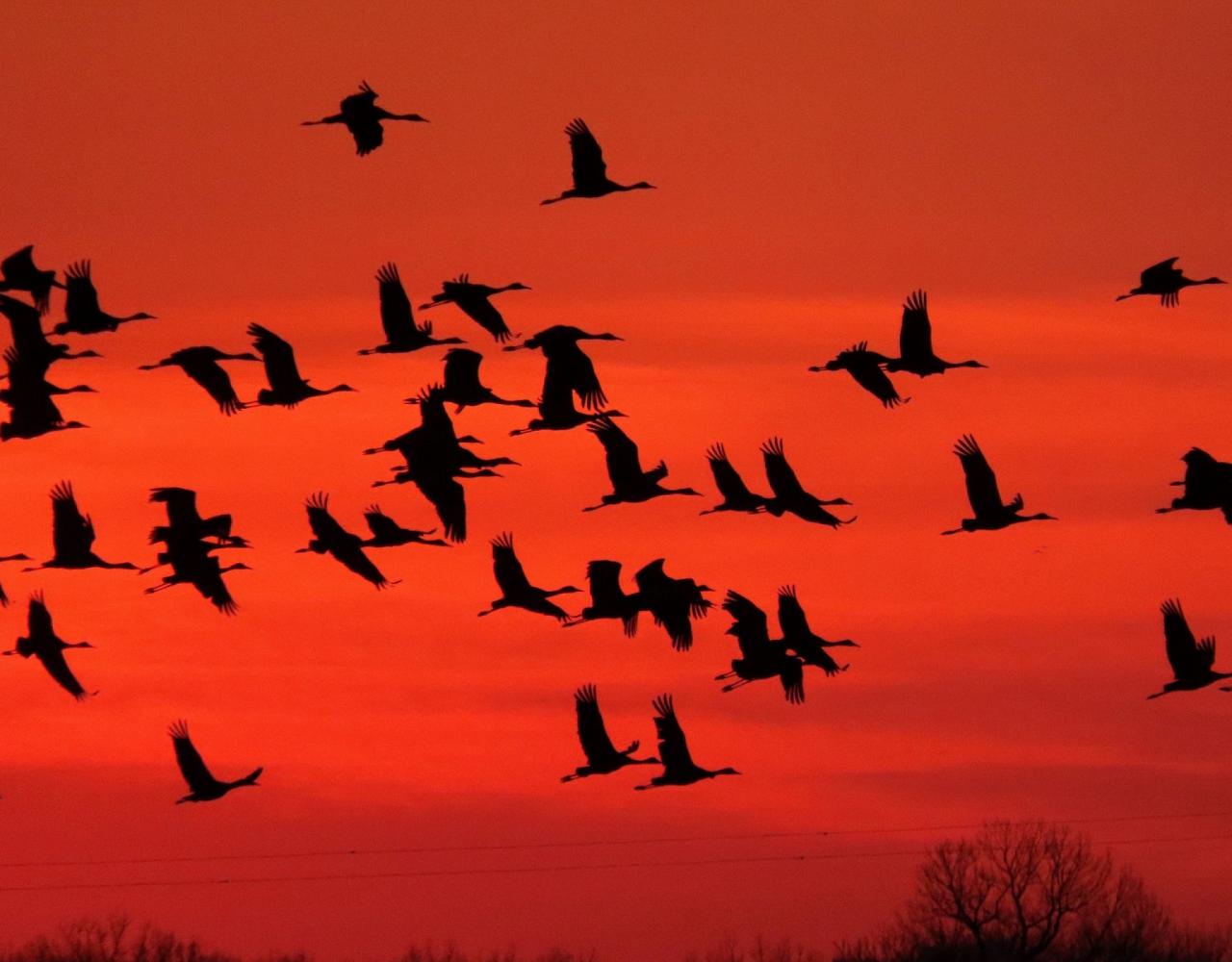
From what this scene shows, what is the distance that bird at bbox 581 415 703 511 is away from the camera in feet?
165

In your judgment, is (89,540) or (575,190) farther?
(89,540)

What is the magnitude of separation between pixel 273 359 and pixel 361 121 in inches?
146

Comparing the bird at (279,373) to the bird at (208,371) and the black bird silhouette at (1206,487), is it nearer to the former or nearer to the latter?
the bird at (208,371)

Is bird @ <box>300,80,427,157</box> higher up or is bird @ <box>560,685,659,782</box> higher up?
bird @ <box>300,80,427,157</box>

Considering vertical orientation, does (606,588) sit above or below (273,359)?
below

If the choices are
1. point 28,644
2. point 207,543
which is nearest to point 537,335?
point 207,543

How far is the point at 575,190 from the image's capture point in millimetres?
48188

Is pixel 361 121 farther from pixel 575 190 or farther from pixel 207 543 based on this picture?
pixel 207 543

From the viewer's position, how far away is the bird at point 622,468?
50156 mm

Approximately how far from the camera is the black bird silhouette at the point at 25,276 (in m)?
47.4

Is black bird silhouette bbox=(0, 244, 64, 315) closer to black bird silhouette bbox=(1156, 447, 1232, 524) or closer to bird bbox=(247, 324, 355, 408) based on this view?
bird bbox=(247, 324, 355, 408)

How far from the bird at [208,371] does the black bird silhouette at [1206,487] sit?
13.2 meters

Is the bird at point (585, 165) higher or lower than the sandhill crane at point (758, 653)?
higher

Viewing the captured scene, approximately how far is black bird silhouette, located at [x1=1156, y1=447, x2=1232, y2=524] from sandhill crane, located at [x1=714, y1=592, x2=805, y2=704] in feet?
22.4
